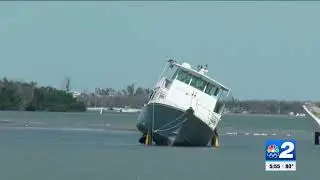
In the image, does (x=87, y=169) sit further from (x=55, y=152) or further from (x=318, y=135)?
(x=318, y=135)

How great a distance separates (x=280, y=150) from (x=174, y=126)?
48053mm

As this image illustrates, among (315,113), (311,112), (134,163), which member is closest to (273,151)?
(134,163)

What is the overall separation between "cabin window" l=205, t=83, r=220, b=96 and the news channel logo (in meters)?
48.8

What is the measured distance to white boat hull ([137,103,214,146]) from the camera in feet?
227

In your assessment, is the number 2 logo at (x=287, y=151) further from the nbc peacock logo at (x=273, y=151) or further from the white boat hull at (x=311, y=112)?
the white boat hull at (x=311, y=112)

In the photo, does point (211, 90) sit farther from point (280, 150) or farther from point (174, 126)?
point (280, 150)

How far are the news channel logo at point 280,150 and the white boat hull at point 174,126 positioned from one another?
46.4 m

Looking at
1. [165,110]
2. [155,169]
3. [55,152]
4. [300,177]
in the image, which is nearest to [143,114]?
[165,110]

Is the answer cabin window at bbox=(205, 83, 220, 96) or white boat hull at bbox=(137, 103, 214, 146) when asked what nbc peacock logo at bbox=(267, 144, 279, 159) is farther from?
cabin window at bbox=(205, 83, 220, 96)

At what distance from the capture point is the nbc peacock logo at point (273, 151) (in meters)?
21.9

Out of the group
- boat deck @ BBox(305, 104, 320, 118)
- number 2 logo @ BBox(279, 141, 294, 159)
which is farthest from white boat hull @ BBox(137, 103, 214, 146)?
number 2 logo @ BBox(279, 141, 294, 159)

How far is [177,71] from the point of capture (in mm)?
71375

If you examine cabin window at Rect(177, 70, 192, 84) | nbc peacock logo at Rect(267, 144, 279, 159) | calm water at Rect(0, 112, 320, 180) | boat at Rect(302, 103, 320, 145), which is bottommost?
calm water at Rect(0, 112, 320, 180)

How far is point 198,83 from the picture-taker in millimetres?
70688
